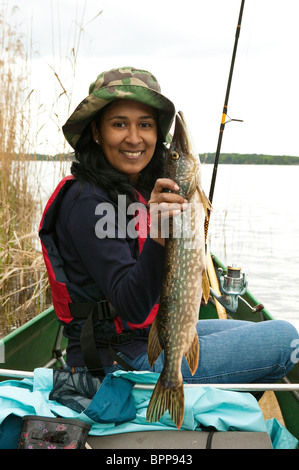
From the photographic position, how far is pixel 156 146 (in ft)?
7.88

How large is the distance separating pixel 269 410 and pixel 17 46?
3898mm

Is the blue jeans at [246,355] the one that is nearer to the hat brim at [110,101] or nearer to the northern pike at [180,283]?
the northern pike at [180,283]

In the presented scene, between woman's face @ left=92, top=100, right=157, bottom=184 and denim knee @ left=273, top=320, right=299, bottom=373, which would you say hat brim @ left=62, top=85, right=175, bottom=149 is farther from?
denim knee @ left=273, top=320, right=299, bottom=373

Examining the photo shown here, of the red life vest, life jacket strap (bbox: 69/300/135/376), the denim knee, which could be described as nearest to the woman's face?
the red life vest

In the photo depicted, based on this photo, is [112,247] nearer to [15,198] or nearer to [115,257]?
[115,257]

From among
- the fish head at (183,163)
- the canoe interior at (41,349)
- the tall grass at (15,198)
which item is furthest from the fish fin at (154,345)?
the tall grass at (15,198)

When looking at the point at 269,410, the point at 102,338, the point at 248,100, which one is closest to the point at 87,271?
the point at 102,338

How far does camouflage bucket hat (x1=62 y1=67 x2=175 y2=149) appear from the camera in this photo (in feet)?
6.63

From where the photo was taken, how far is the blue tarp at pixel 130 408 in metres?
1.88

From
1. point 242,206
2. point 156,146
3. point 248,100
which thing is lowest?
point 242,206

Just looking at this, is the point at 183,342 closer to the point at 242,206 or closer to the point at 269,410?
the point at 269,410

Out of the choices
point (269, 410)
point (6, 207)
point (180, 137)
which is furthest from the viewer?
point (6, 207)

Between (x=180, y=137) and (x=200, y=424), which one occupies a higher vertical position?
(x=180, y=137)

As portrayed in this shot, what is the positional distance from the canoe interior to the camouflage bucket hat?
4.23ft
